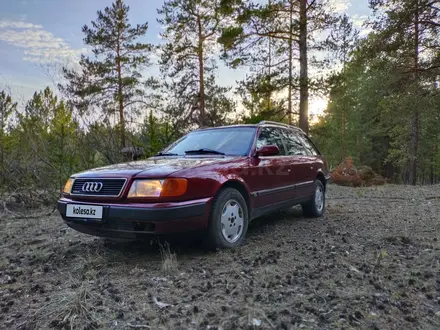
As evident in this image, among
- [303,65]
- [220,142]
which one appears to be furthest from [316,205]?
[303,65]

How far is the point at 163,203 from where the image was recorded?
2898mm

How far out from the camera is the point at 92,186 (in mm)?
3215

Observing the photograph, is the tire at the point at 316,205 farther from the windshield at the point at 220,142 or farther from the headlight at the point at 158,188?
the headlight at the point at 158,188

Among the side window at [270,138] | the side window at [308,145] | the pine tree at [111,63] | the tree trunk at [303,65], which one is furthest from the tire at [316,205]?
the pine tree at [111,63]

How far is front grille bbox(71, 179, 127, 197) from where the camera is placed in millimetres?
3057

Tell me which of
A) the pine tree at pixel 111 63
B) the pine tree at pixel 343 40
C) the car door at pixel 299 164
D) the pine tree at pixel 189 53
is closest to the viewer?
the car door at pixel 299 164

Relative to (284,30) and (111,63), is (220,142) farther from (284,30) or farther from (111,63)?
(111,63)

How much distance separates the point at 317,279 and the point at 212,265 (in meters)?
0.94

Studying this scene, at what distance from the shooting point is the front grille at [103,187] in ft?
10.0

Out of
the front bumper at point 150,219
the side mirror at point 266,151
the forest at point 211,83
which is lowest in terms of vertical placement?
the front bumper at point 150,219

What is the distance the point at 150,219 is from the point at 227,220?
0.92 m

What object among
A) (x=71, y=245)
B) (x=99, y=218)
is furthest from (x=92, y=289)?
(x=71, y=245)

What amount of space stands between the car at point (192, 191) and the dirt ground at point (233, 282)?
1.09ft

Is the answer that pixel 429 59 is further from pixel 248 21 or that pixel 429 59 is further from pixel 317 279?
pixel 317 279
